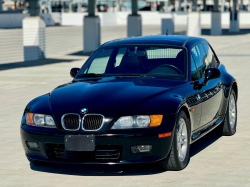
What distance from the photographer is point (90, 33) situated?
33.0m

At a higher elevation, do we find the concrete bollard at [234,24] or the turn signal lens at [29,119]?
the turn signal lens at [29,119]

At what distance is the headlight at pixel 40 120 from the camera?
628 centimetres

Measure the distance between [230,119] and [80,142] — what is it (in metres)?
3.30

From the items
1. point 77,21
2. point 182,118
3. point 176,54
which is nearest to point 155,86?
point 182,118

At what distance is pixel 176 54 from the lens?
25.2ft

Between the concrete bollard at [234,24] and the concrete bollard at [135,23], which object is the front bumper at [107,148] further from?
the concrete bollard at [234,24]

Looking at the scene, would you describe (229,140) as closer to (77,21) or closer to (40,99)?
(40,99)

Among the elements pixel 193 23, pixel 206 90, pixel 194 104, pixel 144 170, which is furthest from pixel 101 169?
pixel 193 23

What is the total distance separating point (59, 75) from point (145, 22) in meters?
50.9

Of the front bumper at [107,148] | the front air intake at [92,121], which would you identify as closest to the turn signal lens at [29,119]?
the front bumper at [107,148]

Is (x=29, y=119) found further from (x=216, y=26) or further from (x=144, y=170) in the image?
(x=216, y=26)

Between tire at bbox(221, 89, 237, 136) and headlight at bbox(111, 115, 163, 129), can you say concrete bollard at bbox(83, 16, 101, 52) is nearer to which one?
tire at bbox(221, 89, 237, 136)

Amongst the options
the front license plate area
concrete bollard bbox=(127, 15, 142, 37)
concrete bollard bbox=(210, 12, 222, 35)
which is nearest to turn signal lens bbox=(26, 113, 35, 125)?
the front license plate area

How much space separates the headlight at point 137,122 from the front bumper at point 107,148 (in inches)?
4.2
